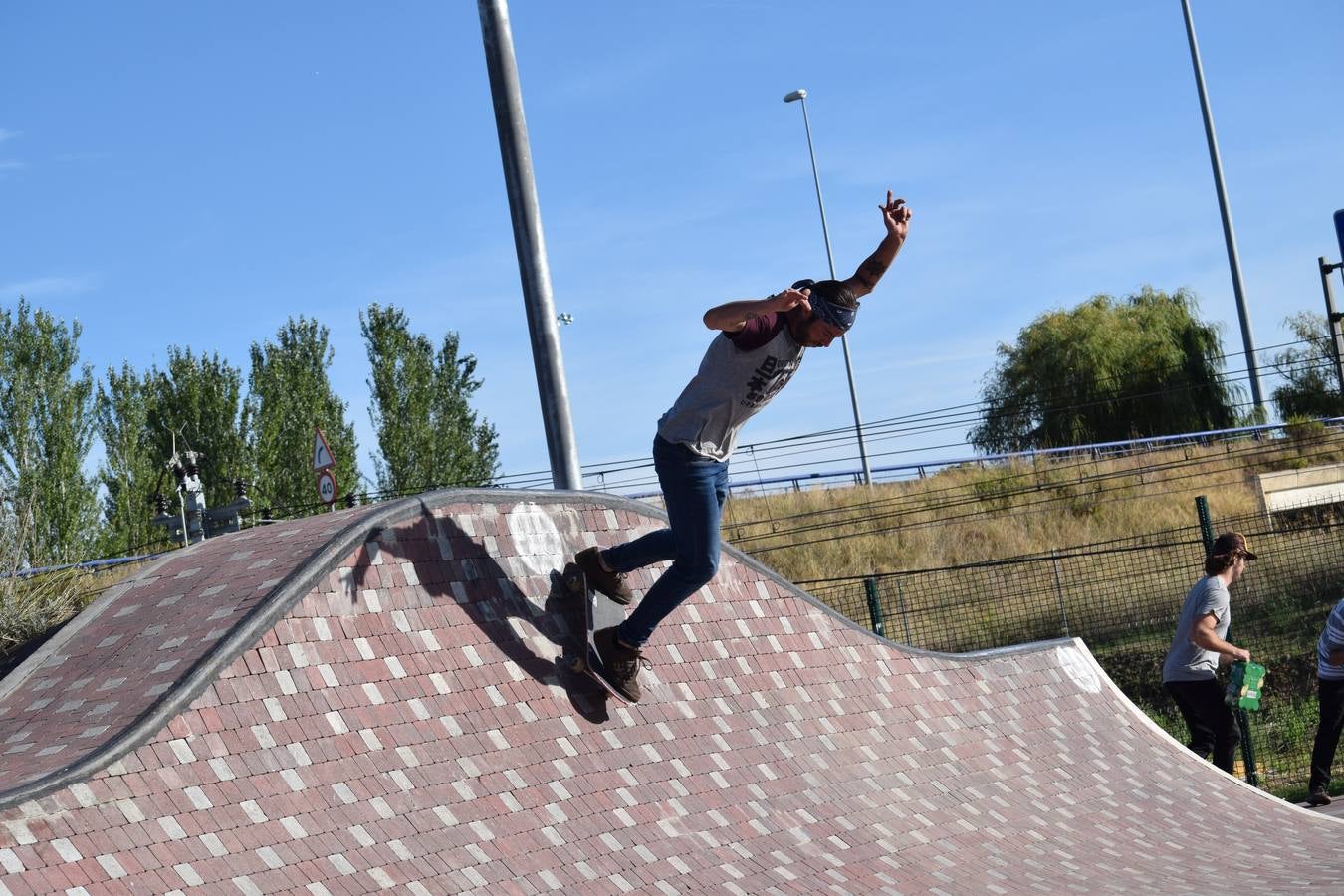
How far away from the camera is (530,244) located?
24.1 ft

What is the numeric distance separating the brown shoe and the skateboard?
27 mm

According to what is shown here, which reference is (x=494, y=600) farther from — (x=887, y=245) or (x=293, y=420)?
(x=293, y=420)

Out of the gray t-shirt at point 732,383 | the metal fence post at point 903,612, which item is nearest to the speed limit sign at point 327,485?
the metal fence post at point 903,612

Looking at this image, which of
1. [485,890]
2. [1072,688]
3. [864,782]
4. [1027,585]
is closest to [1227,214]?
[1027,585]

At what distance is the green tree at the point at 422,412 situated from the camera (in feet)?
124

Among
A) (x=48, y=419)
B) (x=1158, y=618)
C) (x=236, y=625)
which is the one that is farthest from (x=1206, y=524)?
(x=48, y=419)

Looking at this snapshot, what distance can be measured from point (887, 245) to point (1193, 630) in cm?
358

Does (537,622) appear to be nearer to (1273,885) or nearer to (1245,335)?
(1273,885)

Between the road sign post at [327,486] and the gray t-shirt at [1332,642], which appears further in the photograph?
the road sign post at [327,486]

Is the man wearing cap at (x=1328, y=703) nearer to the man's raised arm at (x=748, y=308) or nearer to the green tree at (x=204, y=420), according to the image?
the man's raised arm at (x=748, y=308)

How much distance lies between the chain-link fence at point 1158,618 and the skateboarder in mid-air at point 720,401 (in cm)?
533

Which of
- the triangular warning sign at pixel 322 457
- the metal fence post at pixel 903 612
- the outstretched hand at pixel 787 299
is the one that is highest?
the triangular warning sign at pixel 322 457

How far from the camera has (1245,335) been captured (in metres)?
31.8

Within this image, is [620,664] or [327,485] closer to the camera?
[620,664]
